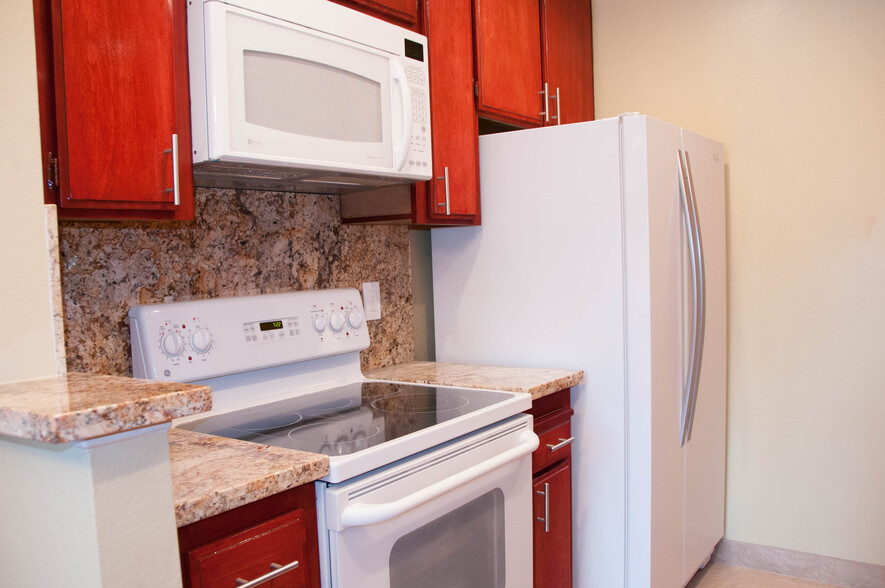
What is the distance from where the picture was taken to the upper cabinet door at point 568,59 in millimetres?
2457

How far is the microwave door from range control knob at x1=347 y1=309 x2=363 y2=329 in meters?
0.50

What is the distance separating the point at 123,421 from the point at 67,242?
2.86 ft

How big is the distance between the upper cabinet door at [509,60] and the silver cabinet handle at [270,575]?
147 cm

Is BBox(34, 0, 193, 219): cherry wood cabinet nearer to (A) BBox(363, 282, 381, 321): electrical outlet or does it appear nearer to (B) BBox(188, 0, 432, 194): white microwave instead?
(B) BBox(188, 0, 432, 194): white microwave

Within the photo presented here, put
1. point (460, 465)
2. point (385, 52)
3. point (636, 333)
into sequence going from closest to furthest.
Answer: point (460, 465), point (385, 52), point (636, 333)

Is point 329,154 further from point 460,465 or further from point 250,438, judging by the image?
point 460,465

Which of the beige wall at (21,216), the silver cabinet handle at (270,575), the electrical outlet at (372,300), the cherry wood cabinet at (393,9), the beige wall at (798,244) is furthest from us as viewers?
the beige wall at (798,244)

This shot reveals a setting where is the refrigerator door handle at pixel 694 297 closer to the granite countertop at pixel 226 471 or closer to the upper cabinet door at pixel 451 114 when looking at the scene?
the upper cabinet door at pixel 451 114

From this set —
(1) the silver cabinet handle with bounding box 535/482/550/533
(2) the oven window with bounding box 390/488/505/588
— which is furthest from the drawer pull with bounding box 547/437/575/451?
(2) the oven window with bounding box 390/488/505/588

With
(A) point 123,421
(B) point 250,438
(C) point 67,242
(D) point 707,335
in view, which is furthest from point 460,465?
(D) point 707,335

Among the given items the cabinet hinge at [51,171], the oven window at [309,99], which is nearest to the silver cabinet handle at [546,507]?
the oven window at [309,99]

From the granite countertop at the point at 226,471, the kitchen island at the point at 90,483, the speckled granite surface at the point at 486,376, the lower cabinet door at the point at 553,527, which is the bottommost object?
the lower cabinet door at the point at 553,527

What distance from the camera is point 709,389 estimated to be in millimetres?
2406

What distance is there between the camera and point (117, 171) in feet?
4.00
